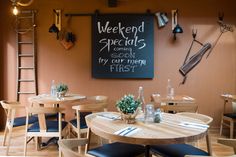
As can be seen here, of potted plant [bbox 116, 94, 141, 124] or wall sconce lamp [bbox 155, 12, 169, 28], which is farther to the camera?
wall sconce lamp [bbox 155, 12, 169, 28]

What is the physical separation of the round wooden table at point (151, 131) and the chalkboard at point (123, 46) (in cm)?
242

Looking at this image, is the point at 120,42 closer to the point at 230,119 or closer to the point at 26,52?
the point at 26,52

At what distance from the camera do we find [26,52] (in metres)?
4.94

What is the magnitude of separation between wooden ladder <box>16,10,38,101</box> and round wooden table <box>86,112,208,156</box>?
2881 millimetres

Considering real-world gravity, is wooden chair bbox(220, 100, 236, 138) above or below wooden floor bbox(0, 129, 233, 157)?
above

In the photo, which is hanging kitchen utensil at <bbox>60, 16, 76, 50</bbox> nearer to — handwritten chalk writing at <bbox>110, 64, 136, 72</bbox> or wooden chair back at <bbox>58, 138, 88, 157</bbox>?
handwritten chalk writing at <bbox>110, 64, 136, 72</bbox>

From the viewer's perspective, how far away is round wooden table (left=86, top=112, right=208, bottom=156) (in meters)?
1.85

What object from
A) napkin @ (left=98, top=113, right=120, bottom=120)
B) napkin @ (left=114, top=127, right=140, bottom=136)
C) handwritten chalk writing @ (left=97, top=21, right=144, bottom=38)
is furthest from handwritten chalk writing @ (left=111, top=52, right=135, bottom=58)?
napkin @ (left=114, top=127, right=140, bottom=136)

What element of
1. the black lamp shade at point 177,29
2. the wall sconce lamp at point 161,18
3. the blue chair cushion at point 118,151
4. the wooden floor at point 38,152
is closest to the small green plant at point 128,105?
the blue chair cushion at point 118,151

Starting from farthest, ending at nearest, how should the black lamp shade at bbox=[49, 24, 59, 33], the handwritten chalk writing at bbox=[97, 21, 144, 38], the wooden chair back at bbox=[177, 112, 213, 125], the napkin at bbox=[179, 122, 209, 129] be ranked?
the handwritten chalk writing at bbox=[97, 21, 144, 38] < the black lamp shade at bbox=[49, 24, 59, 33] < the wooden chair back at bbox=[177, 112, 213, 125] < the napkin at bbox=[179, 122, 209, 129]

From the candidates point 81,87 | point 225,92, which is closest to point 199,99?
point 225,92

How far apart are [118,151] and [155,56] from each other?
2.88 metres

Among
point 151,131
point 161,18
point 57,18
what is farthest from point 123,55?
point 151,131

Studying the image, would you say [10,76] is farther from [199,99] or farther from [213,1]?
[213,1]
